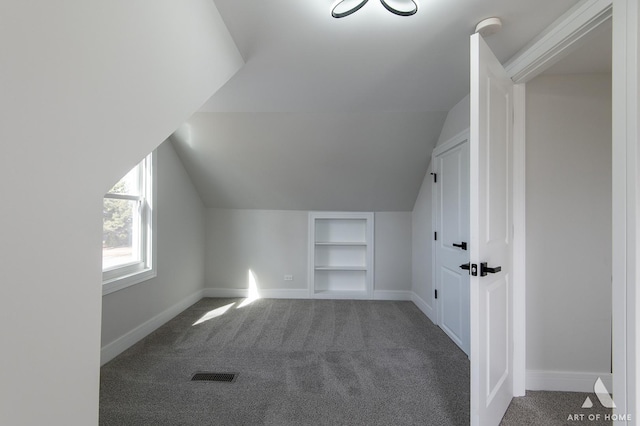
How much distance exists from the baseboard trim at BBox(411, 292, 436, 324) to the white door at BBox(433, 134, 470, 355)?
0.23 m

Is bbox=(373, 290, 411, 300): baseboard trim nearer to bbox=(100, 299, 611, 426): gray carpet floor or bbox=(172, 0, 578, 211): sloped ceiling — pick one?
bbox=(100, 299, 611, 426): gray carpet floor

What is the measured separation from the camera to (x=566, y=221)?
6.81ft

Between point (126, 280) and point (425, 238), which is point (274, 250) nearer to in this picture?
point (126, 280)

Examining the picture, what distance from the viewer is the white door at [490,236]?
1502 mm

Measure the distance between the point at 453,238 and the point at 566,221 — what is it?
0.96 m

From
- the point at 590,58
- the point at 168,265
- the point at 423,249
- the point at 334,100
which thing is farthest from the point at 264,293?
the point at 590,58

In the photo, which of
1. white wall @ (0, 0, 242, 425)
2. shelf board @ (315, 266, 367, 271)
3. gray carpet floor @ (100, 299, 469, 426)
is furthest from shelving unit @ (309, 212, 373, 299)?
white wall @ (0, 0, 242, 425)

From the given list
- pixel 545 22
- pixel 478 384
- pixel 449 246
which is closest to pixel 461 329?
pixel 449 246

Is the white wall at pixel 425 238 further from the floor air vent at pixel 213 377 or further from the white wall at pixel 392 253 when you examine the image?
the floor air vent at pixel 213 377

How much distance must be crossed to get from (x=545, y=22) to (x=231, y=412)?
9.60 feet

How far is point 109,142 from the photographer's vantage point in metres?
1.13

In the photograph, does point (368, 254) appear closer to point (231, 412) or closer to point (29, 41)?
point (231, 412)

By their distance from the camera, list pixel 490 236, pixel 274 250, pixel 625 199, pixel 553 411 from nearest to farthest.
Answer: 1. pixel 625 199
2. pixel 490 236
3. pixel 553 411
4. pixel 274 250

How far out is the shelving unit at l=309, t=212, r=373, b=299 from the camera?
438cm
